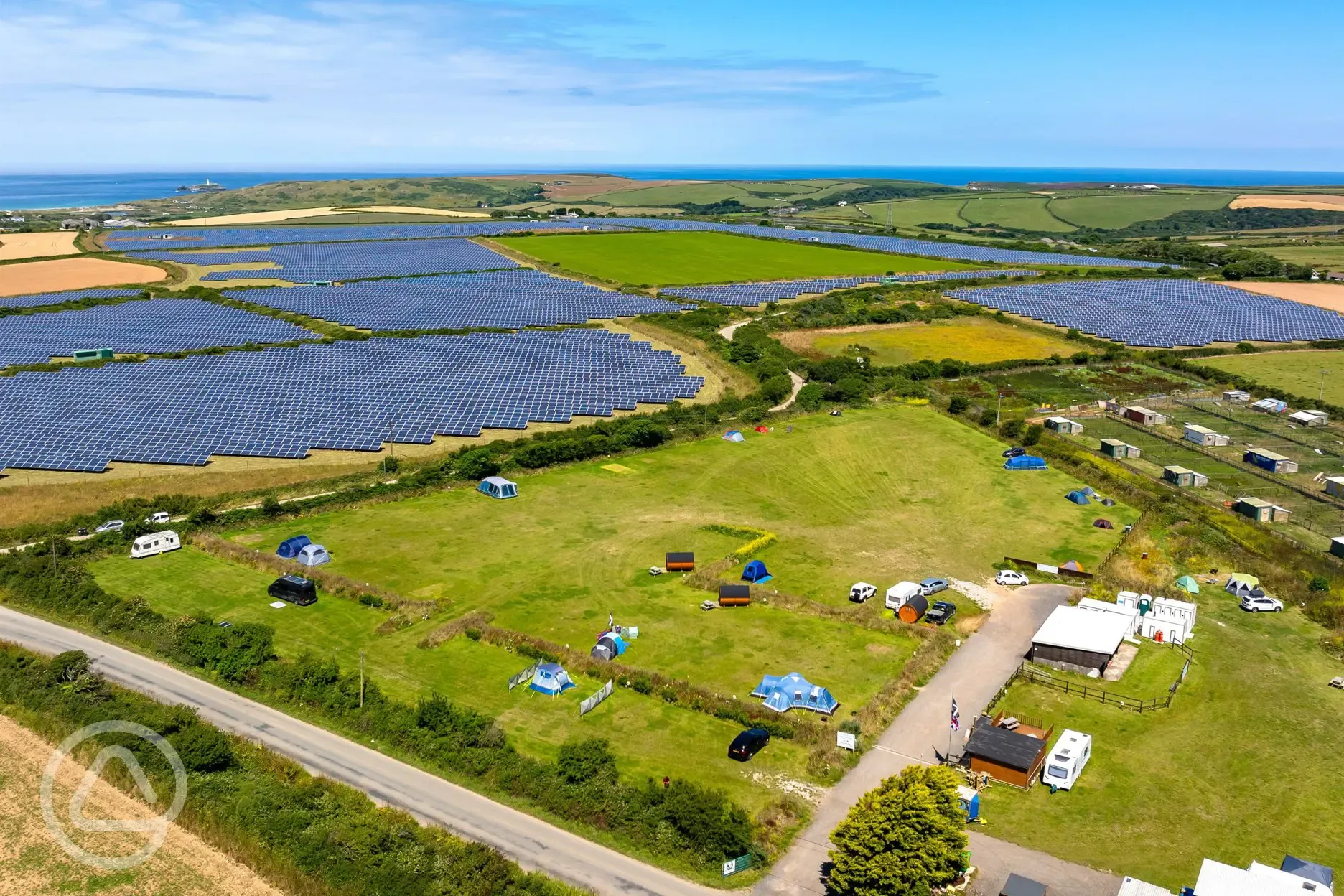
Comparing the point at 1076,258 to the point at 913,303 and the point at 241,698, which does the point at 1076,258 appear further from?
the point at 241,698

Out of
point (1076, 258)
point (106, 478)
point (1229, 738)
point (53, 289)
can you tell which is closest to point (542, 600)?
point (1229, 738)

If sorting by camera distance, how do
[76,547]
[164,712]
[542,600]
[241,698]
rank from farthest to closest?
[76,547] < [542,600] < [241,698] < [164,712]

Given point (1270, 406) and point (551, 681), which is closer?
point (551, 681)

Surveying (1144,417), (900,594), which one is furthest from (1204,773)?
(1144,417)

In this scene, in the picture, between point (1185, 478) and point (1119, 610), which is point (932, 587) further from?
point (1185, 478)

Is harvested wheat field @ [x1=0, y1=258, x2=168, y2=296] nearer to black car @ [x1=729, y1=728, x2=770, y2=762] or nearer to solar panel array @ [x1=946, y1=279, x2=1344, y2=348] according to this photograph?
solar panel array @ [x1=946, y1=279, x2=1344, y2=348]

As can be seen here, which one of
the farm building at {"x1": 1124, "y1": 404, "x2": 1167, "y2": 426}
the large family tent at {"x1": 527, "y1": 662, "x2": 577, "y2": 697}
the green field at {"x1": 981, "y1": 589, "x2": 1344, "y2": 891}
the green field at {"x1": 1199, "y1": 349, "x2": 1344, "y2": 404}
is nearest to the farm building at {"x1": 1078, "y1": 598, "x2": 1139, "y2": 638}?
the green field at {"x1": 981, "y1": 589, "x2": 1344, "y2": 891}
